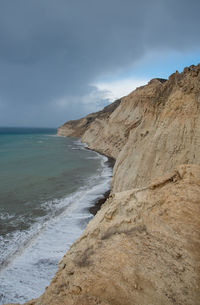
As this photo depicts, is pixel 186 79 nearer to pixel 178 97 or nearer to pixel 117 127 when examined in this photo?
pixel 178 97

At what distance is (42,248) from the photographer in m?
8.84

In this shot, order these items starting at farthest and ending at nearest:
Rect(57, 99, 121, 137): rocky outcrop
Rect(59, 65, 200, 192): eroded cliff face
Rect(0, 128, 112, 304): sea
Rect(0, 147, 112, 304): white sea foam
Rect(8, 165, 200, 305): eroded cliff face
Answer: Rect(57, 99, 121, 137): rocky outcrop → Rect(59, 65, 200, 192): eroded cliff face → Rect(0, 128, 112, 304): sea → Rect(0, 147, 112, 304): white sea foam → Rect(8, 165, 200, 305): eroded cliff face

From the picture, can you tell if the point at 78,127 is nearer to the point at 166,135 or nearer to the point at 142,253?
the point at 166,135

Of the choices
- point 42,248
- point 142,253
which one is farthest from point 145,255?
point 42,248

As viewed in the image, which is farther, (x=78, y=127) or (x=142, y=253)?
(x=78, y=127)

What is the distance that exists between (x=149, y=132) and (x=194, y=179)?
8043 millimetres

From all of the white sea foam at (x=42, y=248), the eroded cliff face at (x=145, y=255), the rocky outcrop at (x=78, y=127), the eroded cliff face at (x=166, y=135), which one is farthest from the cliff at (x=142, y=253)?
the rocky outcrop at (x=78, y=127)

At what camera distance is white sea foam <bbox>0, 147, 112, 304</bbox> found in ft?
21.6

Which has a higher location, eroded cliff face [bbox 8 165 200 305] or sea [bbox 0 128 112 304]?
eroded cliff face [bbox 8 165 200 305]

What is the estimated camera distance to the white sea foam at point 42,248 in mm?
6570

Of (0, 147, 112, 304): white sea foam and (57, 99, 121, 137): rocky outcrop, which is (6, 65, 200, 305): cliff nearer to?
(0, 147, 112, 304): white sea foam

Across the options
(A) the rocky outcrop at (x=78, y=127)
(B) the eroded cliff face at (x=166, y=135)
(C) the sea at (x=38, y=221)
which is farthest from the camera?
(A) the rocky outcrop at (x=78, y=127)

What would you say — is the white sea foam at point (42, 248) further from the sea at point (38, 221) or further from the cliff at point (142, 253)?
the cliff at point (142, 253)

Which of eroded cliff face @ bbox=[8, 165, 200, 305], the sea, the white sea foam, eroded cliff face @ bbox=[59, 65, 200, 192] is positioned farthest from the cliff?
eroded cliff face @ bbox=[59, 65, 200, 192]
